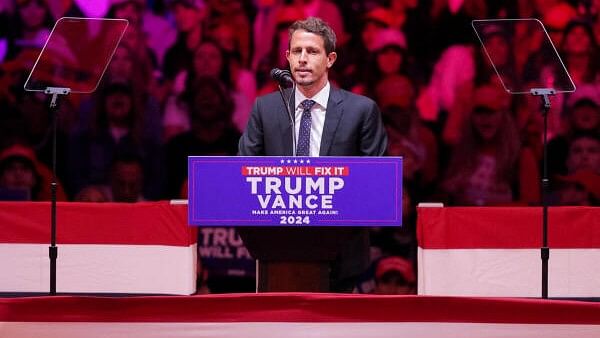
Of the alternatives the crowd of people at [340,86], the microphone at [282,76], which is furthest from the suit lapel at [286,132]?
the crowd of people at [340,86]

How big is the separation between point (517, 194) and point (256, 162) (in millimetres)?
3998

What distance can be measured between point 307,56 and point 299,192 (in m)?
0.65

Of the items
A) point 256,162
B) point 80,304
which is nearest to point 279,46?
point 256,162

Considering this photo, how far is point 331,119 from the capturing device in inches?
133

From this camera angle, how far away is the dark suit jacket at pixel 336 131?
337 cm

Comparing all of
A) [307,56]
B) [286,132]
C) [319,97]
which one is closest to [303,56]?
[307,56]

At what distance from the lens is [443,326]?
2424mm

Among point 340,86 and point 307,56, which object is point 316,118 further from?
point 340,86

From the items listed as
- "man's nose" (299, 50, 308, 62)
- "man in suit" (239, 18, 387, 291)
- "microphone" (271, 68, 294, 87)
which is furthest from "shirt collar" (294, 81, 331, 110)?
"microphone" (271, 68, 294, 87)

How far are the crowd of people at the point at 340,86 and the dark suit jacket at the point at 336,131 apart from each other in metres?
3.06

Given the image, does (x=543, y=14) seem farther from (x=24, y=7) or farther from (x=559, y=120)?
(x=24, y=7)

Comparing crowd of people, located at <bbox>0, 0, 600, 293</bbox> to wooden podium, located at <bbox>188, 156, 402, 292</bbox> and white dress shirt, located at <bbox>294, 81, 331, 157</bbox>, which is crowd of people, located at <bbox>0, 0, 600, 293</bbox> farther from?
wooden podium, located at <bbox>188, 156, 402, 292</bbox>

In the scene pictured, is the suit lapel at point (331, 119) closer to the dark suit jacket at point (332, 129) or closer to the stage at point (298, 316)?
the dark suit jacket at point (332, 129)

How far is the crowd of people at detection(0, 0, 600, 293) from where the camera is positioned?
653 cm
